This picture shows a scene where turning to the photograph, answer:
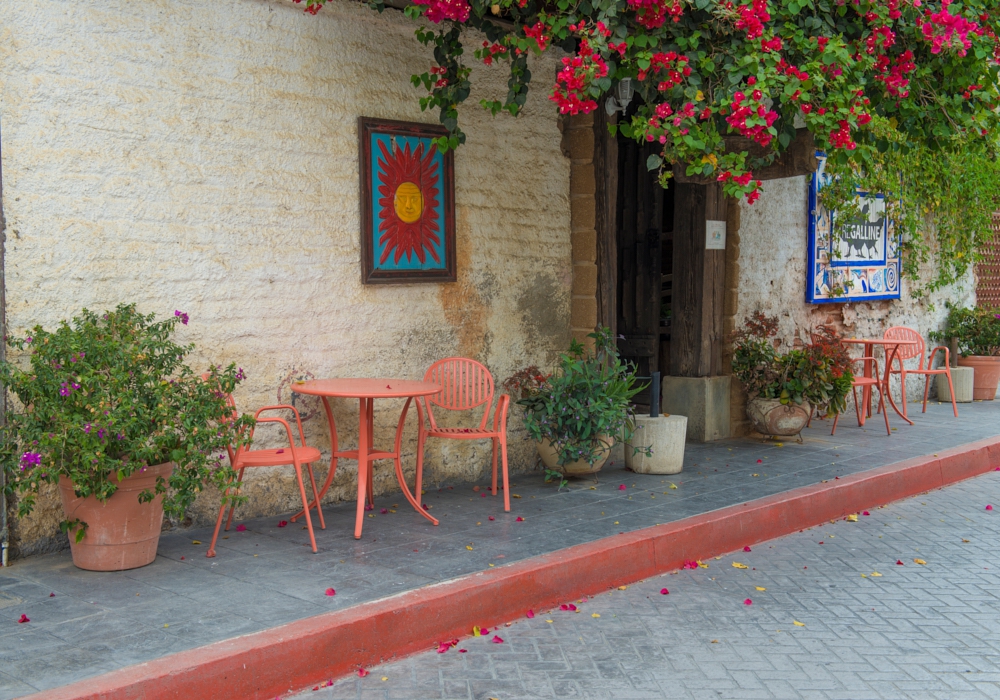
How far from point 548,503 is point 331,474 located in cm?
139

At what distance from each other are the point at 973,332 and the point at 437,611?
9862 millimetres

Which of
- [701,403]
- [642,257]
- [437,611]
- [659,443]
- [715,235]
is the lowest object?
[437,611]

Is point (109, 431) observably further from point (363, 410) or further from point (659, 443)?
point (659, 443)

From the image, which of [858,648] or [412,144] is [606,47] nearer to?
[412,144]

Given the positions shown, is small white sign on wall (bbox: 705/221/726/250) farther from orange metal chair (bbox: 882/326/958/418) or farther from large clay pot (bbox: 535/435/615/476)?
orange metal chair (bbox: 882/326/958/418)

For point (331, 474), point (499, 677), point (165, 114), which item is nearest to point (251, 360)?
point (331, 474)

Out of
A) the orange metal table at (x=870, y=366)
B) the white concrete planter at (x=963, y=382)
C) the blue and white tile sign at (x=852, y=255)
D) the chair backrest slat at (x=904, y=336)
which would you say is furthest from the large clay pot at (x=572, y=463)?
the white concrete planter at (x=963, y=382)

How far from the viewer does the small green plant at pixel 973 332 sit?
11703 millimetres

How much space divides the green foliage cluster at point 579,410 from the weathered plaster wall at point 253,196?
1.85ft

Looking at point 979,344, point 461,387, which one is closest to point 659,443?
point 461,387

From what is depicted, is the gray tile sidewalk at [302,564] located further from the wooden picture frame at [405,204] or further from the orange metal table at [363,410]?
the wooden picture frame at [405,204]

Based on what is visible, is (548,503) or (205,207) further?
(548,503)

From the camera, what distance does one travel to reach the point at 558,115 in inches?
289

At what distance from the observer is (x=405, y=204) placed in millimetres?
6246
